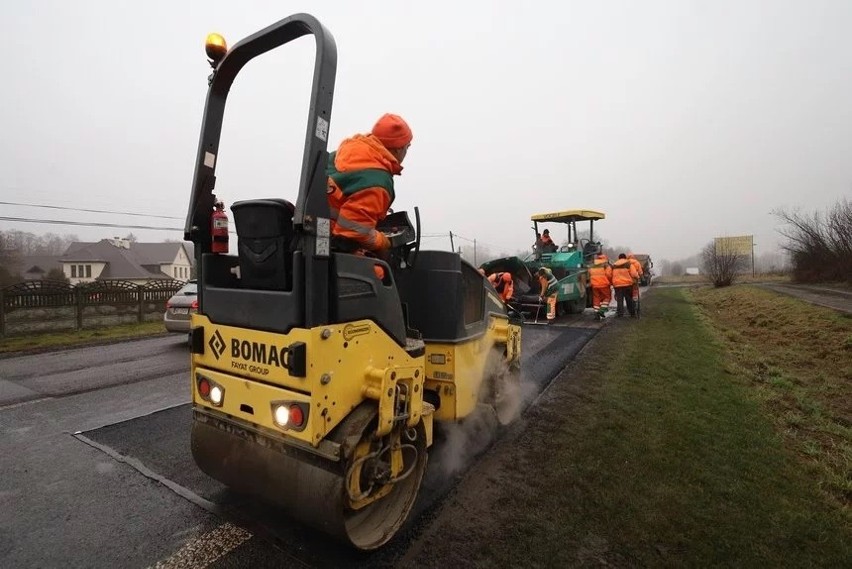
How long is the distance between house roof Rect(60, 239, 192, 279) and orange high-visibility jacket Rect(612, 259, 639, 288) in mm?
52453

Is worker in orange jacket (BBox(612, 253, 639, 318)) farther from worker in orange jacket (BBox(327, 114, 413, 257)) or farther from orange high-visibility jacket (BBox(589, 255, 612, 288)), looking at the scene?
worker in orange jacket (BBox(327, 114, 413, 257))

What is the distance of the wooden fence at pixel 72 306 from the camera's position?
1070cm

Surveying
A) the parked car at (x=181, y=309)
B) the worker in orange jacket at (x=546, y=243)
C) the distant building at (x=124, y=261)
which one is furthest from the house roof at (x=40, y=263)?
the worker in orange jacket at (x=546, y=243)

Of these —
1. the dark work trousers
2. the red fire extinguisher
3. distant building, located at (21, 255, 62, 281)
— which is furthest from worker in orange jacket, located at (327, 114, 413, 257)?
distant building, located at (21, 255, 62, 281)

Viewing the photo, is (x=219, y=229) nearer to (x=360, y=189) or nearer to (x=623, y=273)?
(x=360, y=189)

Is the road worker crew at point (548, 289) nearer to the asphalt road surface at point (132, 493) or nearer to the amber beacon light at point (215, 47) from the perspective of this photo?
the asphalt road surface at point (132, 493)

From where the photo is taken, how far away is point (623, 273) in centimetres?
1195

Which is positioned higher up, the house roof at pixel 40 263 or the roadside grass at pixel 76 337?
the house roof at pixel 40 263

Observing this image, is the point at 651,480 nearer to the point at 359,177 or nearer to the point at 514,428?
the point at 514,428

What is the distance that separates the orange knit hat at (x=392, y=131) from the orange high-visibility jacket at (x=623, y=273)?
409 inches

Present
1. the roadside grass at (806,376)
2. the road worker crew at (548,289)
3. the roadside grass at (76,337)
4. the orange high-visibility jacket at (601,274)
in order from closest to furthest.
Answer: the roadside grass at (806,376) < the roadside grass at (76,337) < the road worker crew at (548,289) < the orange high-visibility jacket at (601,274)

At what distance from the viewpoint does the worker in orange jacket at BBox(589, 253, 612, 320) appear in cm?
1233

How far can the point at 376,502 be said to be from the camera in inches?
102

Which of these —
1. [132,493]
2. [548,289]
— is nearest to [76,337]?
[132,493]
